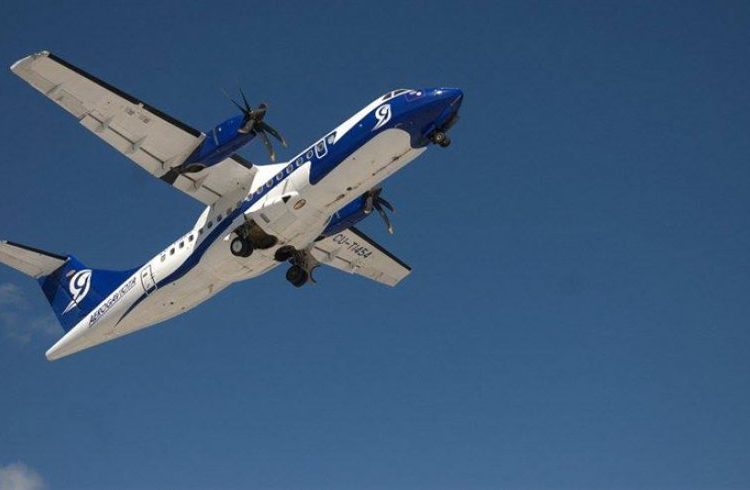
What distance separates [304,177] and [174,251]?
4.44m

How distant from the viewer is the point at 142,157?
22.4 m

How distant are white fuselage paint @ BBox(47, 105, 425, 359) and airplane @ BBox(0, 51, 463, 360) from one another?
28 millimetres

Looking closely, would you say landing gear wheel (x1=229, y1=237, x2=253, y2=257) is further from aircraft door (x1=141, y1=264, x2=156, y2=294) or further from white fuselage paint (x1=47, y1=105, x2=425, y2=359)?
aircraft door (x1=141, y1=264, x2=156, y2=294)

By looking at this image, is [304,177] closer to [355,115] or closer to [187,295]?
[355,115]

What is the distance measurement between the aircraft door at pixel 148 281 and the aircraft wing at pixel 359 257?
15.7 ft

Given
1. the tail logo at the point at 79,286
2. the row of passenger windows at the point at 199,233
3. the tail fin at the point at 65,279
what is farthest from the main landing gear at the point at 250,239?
the tail logo at the point at 79,286

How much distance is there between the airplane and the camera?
2022cm

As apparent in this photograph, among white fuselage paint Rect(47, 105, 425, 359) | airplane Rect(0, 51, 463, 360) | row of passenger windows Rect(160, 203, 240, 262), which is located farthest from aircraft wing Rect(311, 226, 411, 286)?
row of passenger windows Rect(160, 203, 240, 262)

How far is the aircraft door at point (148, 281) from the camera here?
2336 centimetres

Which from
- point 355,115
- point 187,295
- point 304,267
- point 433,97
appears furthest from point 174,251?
point 433,97

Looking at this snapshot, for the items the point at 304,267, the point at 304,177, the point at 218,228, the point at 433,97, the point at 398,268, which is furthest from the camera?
the point at 398,268

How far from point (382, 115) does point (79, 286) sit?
10934 millimetres

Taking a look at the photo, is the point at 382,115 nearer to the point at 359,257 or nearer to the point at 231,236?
the point at 231,236

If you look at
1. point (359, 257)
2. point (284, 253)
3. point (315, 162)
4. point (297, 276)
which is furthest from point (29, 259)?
point (315, 162)
